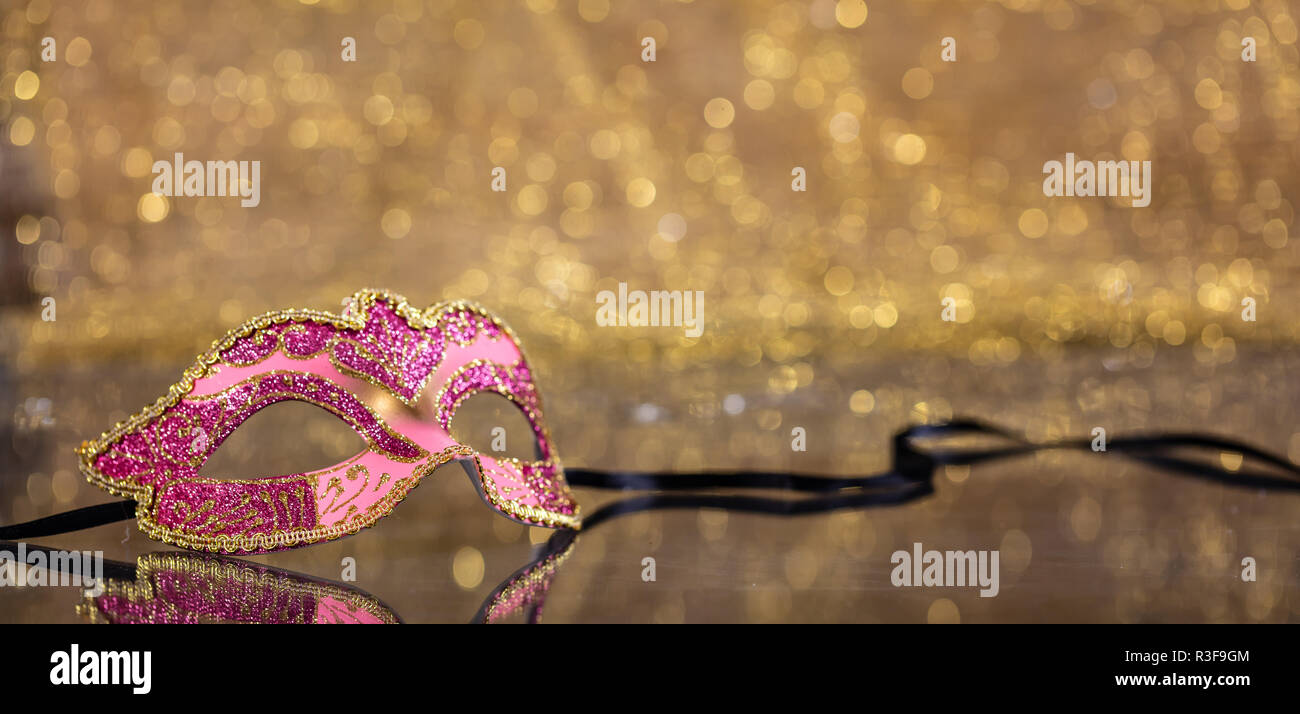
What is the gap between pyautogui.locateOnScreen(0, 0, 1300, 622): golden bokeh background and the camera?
5.65ft

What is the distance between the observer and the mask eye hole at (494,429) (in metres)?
1.23

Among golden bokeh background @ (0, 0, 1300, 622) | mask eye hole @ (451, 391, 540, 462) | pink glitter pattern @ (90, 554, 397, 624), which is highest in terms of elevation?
golden bokeh background @ (0, 0, 1300, 622)

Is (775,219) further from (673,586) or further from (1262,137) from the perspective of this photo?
(673,586)

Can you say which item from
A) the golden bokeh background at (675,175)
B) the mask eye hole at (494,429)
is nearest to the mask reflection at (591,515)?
the mask eye hole at (494,429)

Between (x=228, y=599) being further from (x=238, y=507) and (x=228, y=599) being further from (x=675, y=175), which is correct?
(x=675, y=175)

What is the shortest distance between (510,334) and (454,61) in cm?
98

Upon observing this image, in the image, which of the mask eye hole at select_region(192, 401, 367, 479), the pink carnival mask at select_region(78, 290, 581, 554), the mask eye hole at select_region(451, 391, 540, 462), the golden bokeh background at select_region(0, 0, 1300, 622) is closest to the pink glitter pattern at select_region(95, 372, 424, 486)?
the pink carnival mask at select_region(78, 290, 581, 554)

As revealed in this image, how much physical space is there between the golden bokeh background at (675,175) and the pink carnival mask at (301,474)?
2.75 feet

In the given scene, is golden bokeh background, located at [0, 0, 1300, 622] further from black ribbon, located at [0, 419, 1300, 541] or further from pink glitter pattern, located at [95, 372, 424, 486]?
pink glitter pattern, located at [95, 372, 424, 486]

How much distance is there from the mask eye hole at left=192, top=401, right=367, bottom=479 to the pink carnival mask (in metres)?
0.20

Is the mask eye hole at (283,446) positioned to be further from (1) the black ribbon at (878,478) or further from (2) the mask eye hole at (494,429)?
(1) the black ribbon at (878,478)

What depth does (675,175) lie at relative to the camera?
5.73 feet

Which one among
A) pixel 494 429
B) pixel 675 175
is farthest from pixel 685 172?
pixel 494 429

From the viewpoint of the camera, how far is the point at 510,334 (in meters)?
0.93
